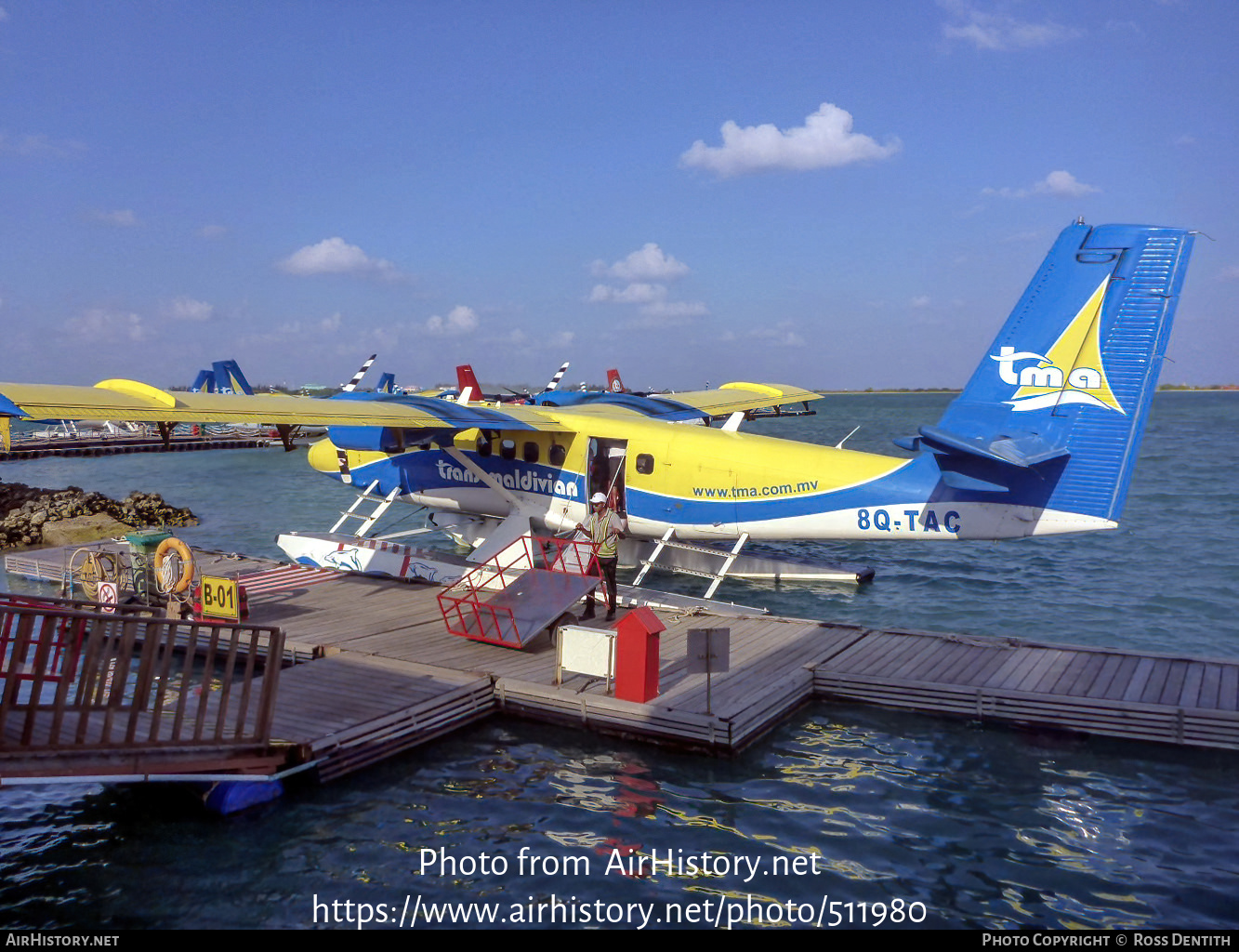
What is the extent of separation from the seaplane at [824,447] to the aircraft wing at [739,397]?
2708 millimetres

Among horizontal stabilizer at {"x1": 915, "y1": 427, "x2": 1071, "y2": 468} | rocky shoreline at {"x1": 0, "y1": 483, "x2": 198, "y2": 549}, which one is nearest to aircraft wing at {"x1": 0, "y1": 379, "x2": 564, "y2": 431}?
horizontal stabilizer at {"x1": 915, "y1": 427, "x2": 1071, "y2": 468}

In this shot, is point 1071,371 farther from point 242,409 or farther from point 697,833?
point 242,409

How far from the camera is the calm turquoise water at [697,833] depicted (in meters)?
6.81

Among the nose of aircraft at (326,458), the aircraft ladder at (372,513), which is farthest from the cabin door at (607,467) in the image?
the nose of aircraft at (326,458)

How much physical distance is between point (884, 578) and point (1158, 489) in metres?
21.7

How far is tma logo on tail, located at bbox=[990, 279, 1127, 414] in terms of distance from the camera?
11820 mm

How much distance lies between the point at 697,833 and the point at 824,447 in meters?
7.77

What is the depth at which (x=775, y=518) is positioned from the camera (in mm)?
14773

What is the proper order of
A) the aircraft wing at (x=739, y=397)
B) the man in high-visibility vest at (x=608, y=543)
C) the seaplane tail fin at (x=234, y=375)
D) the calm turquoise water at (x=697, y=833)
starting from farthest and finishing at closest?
1. the seaplane tail fin at (x=234, y=375)
2. the aircraft wing at (x=739, y=397)
3. the man in high-visibility vest at (x=608, y=543)
4. the calm turquoise water at (x=697, y=833)

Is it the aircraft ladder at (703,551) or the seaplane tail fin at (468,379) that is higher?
the seaplane tail fin at (468,379)

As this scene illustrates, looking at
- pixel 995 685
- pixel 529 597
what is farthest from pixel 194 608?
pixel 995 685

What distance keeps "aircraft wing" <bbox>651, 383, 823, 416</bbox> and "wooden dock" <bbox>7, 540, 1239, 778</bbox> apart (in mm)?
9140

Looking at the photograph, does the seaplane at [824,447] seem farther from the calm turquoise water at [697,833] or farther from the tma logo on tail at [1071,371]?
the calm turquoise water at [697,833]

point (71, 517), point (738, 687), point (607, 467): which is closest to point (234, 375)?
point (71, 517)
